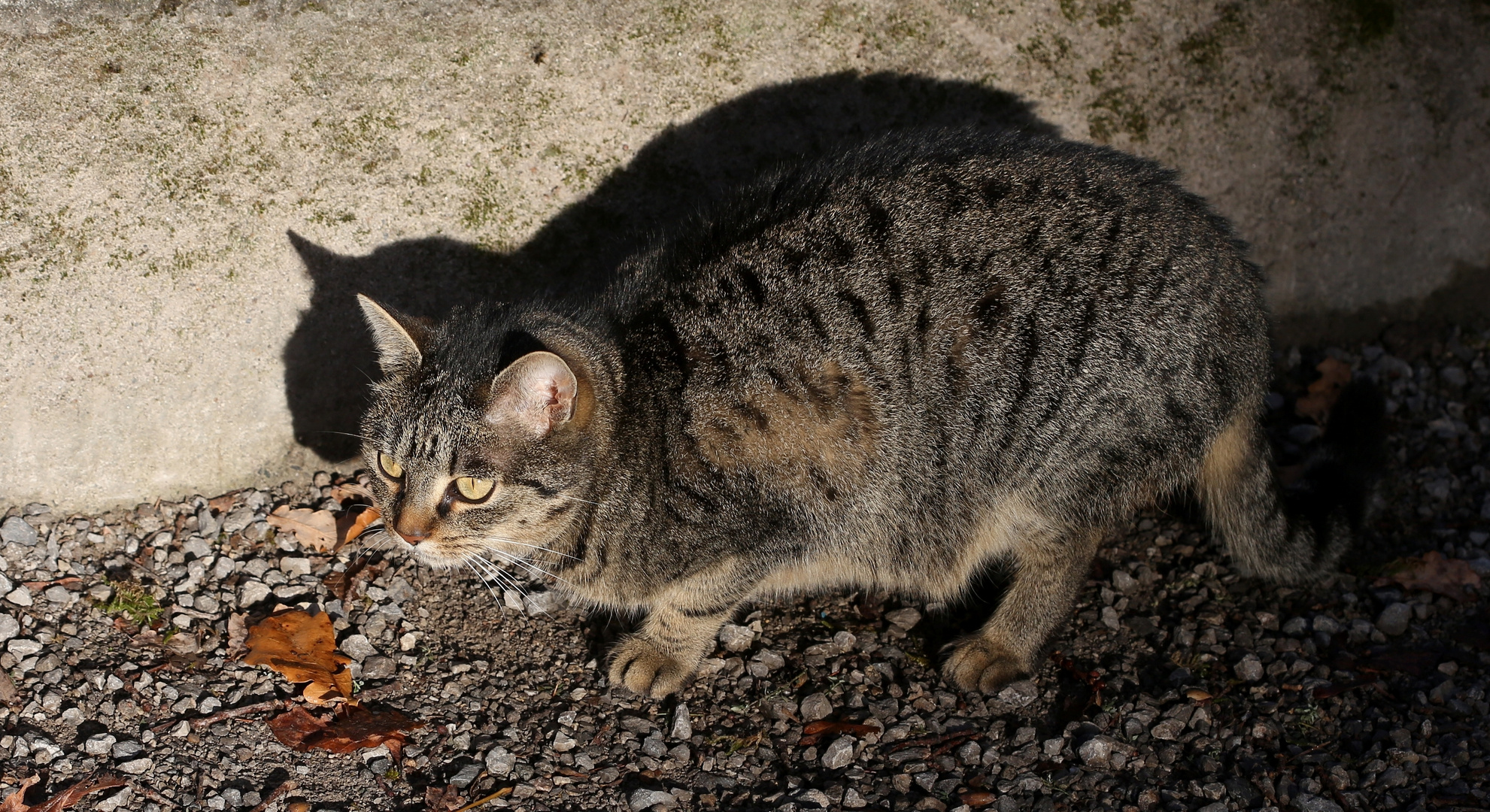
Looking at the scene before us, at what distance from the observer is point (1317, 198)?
450cm

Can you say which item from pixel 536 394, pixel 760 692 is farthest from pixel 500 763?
pixel 536 394

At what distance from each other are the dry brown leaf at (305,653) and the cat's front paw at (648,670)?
80cm

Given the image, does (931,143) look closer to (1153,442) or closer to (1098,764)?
(1153,442)

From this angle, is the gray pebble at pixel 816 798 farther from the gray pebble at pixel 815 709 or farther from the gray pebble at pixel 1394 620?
the gray pebble at pixel 1394 620

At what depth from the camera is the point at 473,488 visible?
9.91 feet

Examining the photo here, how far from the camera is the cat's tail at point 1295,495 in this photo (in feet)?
A: 11.6

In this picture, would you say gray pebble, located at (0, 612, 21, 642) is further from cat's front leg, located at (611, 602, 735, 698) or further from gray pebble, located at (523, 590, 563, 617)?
cat's front leg, located at (611, 602, 735, 698)

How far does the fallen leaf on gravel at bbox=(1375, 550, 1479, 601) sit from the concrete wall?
1.49 metres

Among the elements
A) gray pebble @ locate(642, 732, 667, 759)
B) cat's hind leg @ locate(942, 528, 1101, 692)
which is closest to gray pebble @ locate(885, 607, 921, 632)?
cat's hind leg @ locate(942, 528, 1101, 692)

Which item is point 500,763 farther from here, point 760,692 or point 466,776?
point 760,692

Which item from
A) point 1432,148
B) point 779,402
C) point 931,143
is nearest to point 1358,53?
point 1432,148

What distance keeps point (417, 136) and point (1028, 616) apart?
2.48 meters

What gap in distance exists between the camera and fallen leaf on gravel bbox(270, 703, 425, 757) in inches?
121

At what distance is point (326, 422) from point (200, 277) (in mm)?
653
